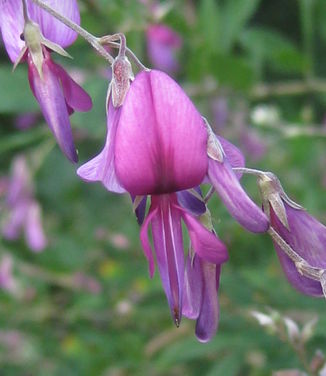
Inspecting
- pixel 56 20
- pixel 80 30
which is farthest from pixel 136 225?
pixel 80 30

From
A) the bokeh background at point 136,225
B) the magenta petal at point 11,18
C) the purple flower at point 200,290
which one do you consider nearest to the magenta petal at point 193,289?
the purple flower at point 200,290

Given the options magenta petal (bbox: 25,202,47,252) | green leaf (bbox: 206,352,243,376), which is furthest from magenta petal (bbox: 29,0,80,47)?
magenta petal (bbox: 25,202,47,252)

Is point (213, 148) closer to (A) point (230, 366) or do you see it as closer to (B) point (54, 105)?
(B) point (54, 105)

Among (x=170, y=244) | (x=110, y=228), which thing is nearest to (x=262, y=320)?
(x=170, y=244)

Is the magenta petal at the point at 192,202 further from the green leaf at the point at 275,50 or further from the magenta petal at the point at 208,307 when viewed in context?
the green leaf at the point at 275,50

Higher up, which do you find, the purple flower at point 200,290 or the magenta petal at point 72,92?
the magenta petal at point 72,92
